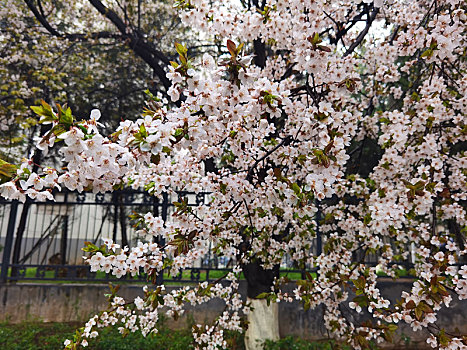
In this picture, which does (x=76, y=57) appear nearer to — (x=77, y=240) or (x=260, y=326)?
(x=77, y=240)

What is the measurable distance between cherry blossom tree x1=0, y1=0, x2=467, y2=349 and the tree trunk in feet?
0.07

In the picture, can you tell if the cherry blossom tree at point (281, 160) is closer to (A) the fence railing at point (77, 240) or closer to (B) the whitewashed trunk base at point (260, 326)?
(B) the whitewashed trunk base at point (260, 326)

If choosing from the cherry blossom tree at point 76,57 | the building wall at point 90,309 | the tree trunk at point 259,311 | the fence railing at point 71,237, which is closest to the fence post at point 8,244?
the fence railing at point 71,237

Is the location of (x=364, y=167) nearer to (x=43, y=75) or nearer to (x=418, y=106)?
(x=418, y=106)

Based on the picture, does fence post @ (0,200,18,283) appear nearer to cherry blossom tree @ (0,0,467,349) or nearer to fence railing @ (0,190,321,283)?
fence railing @ (0,190,321,283)

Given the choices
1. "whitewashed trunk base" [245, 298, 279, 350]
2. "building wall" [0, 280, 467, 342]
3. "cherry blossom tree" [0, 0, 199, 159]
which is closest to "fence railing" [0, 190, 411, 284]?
"building wall" [0, 280, 467, 342]

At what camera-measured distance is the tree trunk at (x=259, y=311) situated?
4.43 meters

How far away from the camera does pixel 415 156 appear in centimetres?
319

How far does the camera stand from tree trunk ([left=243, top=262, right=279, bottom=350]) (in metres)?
4.43

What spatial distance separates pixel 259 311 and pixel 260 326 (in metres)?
0.20

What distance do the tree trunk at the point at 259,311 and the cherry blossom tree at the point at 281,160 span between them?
2 centimetres

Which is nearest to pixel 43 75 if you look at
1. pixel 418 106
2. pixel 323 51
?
pixel 323 51

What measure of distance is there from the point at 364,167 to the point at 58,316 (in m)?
6.93

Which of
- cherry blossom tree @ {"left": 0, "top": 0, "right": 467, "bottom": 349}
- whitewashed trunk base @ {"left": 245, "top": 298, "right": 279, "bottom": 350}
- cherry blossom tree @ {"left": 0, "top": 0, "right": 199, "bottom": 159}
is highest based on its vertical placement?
cherry blossom tree @ {"left": 0, "top": 0, "right": 199, "bottom": 159}
